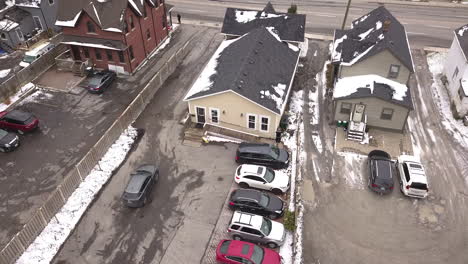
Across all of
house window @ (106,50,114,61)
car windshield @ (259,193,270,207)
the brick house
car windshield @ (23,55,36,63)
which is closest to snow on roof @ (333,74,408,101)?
car windshield @ (259,193,270,207)

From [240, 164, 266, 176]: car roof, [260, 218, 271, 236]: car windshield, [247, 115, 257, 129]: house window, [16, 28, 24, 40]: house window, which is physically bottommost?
[260, 218, 271, 236]: car windshield

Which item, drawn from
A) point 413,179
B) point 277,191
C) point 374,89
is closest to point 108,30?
point 277,191

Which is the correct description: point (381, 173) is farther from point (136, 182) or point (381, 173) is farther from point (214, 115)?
point (136, 182)

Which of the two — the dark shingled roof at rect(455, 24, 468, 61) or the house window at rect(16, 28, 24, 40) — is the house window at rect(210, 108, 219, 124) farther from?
the house window at rect(16, 28, 24, 40)

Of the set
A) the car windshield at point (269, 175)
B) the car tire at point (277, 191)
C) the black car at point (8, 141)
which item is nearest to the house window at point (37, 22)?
the black car at point (8, 141)

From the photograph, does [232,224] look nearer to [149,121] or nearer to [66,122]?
[149,121]

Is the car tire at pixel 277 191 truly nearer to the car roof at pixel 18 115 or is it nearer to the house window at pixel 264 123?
the house window at pixel 264 123
